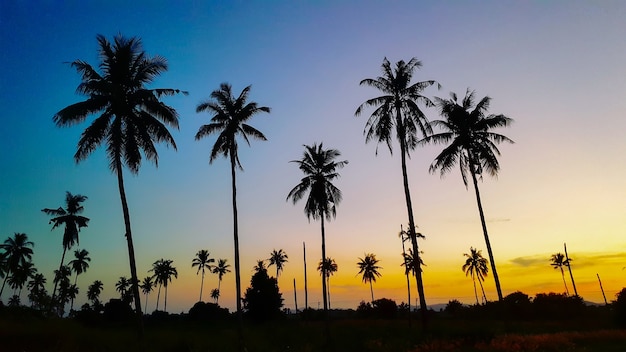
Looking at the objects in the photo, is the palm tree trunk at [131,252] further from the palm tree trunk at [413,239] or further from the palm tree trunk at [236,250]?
the palm tree trunk at [413,239]

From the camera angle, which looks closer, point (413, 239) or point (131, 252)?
point (131, 252)

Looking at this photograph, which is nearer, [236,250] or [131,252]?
[131,252]

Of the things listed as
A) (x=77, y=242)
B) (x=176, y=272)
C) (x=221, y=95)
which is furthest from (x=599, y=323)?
(x=176, y=272)

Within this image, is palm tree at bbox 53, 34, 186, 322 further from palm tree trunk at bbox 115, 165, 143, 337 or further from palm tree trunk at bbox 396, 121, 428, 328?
palm tree trunk at bbox 396, 121, 428, 328

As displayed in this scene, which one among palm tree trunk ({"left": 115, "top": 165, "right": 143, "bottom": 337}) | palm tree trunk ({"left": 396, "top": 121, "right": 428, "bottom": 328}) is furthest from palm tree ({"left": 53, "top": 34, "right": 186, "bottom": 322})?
palm tree trunk ({"left": 396, "top": 121, "right": 428, "bottom": 328})

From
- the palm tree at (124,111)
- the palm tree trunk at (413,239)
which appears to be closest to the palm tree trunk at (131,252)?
the palm tree at (124,111)

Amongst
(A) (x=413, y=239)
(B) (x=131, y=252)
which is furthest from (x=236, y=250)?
(A) (x=413, y=239)

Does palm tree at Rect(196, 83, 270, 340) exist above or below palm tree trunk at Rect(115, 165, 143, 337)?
above

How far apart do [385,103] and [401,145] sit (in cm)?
341

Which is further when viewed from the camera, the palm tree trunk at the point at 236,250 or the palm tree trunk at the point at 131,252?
the palm tree trunk at the point at 236,250

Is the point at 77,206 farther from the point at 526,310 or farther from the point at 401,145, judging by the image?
the point at 526,310

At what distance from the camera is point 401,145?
95.7 feet

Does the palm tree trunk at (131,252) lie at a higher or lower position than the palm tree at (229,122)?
lower

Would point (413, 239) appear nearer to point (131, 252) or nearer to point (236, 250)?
point (236, 250)
